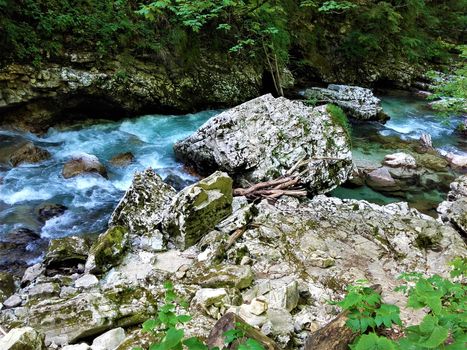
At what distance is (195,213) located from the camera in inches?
207

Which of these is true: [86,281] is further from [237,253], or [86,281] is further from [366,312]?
[366,312]

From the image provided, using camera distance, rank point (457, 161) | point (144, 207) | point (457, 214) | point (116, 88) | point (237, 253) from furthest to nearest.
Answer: point (457, 161), point (116, 88), point (457, 214), point (144, 207), point (237, 253)

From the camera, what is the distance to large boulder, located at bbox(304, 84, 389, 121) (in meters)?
12.4

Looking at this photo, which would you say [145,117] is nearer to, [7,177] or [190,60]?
[190,60]

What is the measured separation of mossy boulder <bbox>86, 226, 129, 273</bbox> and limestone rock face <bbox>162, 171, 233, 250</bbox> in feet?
2.11

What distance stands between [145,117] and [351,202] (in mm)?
6363

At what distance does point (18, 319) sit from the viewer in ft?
11.3

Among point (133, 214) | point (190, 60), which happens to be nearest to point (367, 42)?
point (190, 60)

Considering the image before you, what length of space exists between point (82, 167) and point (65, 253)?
3.07m

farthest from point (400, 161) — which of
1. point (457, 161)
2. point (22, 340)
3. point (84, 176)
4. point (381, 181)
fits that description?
point (22, 340)

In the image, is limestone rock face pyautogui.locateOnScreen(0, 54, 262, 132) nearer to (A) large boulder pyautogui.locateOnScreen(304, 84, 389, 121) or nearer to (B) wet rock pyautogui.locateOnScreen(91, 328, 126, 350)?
(A) large boulder pyautogui.locateOnScreen(304, 84, 389, 121)

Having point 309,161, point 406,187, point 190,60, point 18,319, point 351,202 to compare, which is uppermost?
point 190,60

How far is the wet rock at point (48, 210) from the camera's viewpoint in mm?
6241

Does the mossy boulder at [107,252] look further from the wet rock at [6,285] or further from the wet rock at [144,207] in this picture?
the wet rock at [6,285]
